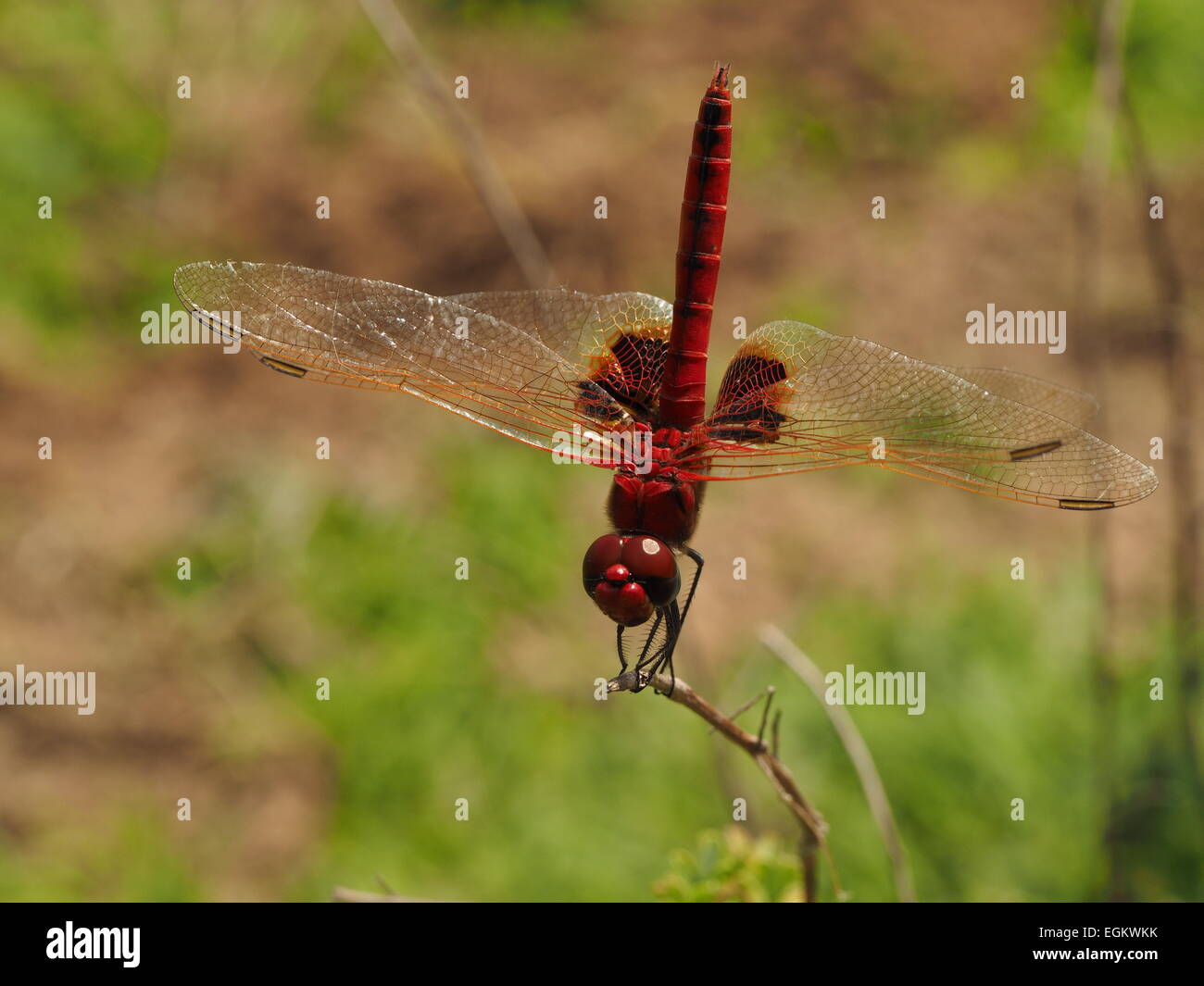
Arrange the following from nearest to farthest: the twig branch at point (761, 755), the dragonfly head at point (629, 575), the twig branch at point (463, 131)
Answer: the twig branch at point (761, 755) → the dragonfly head at point (629, 575) → the twig branch at point (463, 131)

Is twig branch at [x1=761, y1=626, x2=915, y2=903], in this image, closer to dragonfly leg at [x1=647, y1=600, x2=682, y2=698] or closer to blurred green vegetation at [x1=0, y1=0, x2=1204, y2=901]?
dragonfly leg at [x1=647, y1=600, x2=682, y2=698]

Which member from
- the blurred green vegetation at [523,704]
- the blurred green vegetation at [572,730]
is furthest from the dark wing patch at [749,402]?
the blurred green vegetation at [572,730]

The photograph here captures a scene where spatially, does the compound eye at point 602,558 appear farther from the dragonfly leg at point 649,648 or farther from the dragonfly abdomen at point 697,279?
the dragonfly abdomen at point 697,279

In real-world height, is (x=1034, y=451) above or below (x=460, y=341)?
below

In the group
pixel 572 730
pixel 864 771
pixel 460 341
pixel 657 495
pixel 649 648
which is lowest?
pixel 572 730

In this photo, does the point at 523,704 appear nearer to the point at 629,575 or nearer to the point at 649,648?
the point at 649,648

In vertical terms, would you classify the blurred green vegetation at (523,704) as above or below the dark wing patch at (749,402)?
below

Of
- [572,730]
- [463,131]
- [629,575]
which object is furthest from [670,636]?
[572,730]
